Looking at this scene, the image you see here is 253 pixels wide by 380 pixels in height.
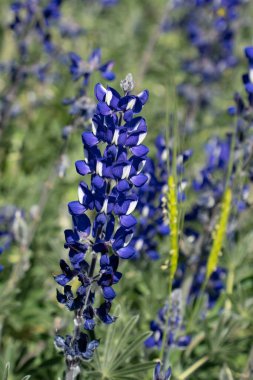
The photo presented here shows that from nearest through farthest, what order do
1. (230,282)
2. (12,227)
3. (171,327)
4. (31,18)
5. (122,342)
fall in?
(122,342), (171,327), (12,227), (230,282), (31,18)

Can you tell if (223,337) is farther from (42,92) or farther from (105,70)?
(42,92)

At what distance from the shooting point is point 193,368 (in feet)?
11.1

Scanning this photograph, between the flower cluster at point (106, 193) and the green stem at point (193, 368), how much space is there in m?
1.09

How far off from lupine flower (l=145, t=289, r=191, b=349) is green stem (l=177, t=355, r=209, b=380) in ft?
0.44

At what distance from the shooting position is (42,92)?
655 cm

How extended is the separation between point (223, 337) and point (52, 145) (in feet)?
8.95

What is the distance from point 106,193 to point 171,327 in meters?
1.06

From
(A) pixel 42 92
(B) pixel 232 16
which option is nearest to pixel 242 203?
(B) pixel 232 16

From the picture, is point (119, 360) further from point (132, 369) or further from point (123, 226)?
point (123, 226)

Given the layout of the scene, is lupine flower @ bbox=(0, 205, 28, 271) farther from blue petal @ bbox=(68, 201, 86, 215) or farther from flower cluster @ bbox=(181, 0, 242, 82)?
flower cluster @ bbox=(181, 0, 242, 82)

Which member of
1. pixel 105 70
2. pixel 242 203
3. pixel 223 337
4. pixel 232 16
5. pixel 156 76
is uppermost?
pixel 156 76

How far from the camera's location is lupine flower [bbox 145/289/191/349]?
3010 mm

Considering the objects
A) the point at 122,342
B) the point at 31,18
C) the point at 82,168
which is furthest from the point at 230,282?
the point at 31,18

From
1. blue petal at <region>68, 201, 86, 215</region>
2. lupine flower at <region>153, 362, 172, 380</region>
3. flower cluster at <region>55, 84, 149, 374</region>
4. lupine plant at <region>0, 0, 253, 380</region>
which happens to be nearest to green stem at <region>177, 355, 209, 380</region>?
lupine plant at <region>0, 0, 253, 380</region>
